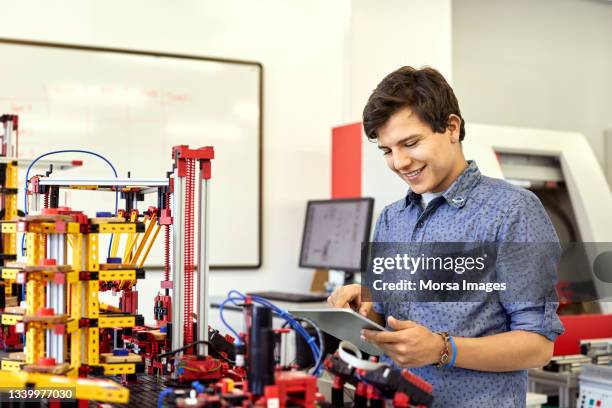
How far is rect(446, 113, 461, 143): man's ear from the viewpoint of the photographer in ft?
5.53

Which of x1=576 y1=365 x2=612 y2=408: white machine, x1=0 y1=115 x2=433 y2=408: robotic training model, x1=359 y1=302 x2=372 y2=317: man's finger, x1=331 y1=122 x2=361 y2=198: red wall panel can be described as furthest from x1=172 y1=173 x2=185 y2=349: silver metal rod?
x1=331 y1=122 x2=361 y2=198: red wall panel

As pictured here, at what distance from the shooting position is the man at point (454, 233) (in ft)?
4.92

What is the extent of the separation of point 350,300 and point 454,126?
480 millimetres

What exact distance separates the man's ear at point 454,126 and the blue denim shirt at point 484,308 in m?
0.08

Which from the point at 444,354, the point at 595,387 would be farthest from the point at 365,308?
the point at 595,387

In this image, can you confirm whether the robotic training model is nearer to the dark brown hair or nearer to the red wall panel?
the dark brown hair

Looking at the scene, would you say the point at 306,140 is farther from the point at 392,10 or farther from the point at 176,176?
the point at 176,176

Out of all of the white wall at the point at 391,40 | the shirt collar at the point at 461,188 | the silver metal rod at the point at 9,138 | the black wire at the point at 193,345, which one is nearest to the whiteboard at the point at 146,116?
the white wall at the point at 391,40

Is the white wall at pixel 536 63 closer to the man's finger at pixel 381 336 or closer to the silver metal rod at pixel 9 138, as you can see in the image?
the silver metal rod at pixel 9 138

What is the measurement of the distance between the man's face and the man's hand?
1.30ft

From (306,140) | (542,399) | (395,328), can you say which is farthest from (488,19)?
(395,328)

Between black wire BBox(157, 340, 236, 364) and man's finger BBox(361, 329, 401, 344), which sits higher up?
man's finger BBox(361, 329, 401, 344)

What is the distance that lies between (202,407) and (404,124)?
756 mm

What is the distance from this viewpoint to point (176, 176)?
1726 mm
